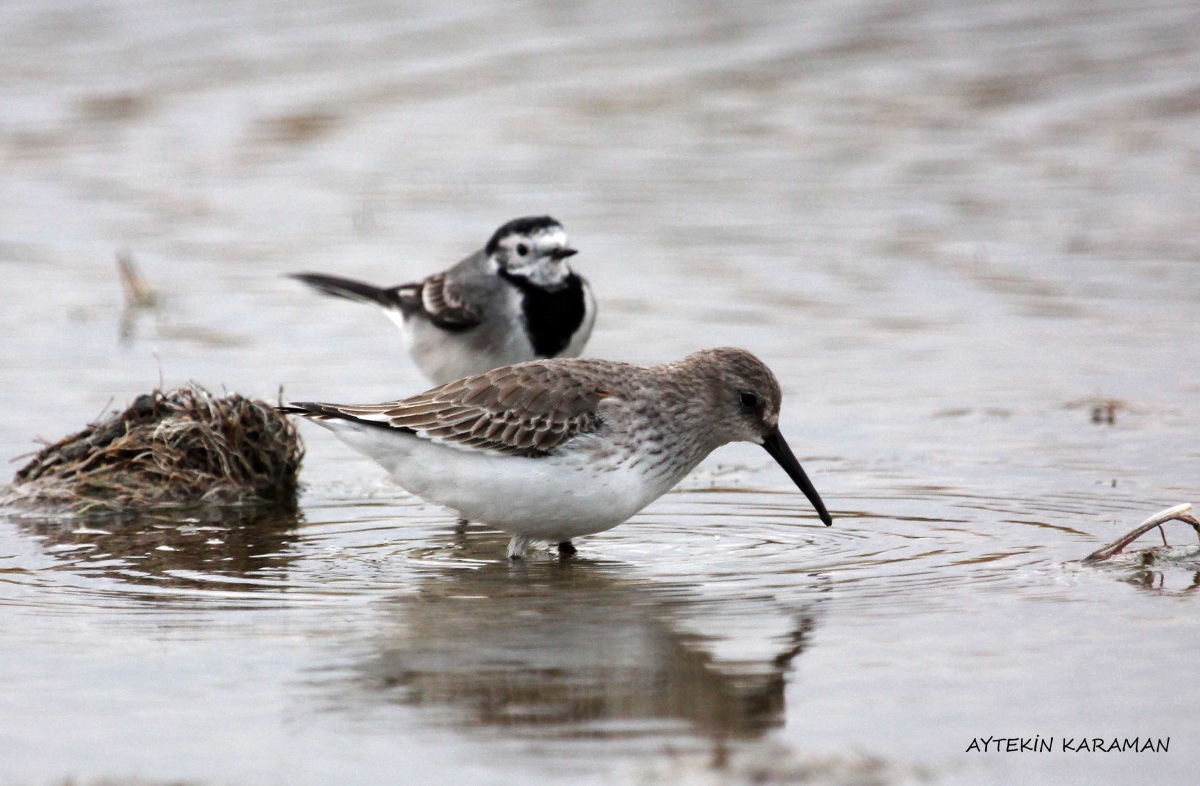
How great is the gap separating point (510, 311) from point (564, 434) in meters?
2.90

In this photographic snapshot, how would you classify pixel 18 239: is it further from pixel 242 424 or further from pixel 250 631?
pixel 250 631

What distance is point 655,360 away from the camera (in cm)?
1048

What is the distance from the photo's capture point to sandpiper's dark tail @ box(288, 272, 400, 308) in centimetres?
1042

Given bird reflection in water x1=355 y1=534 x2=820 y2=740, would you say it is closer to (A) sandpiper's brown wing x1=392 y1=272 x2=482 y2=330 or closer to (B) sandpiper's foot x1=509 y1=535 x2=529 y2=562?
(B) sandpiper's foot x1=509 y1=535 x2=529 y2=562

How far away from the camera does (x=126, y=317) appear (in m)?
11.6

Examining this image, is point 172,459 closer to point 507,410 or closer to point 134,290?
point 507,410

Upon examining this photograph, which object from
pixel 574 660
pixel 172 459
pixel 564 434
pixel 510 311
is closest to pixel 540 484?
pixel 564 434

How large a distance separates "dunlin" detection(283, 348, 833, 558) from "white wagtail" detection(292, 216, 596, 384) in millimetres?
2098

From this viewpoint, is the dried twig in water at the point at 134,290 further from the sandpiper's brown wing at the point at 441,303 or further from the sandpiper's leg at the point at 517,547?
the sandpiper's leg at the point at 517,547

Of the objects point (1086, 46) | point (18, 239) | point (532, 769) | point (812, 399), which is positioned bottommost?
point (532, 769)

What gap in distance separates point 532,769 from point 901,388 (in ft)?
19.1

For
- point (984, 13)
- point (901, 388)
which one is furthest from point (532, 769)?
point (984, 13)

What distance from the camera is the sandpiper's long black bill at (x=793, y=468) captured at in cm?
712

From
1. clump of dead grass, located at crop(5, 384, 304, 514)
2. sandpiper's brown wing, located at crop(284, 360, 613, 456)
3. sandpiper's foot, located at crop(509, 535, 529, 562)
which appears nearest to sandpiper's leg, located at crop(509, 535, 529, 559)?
sandpiper's foot, located at crop(509, 535, 529, 562)
